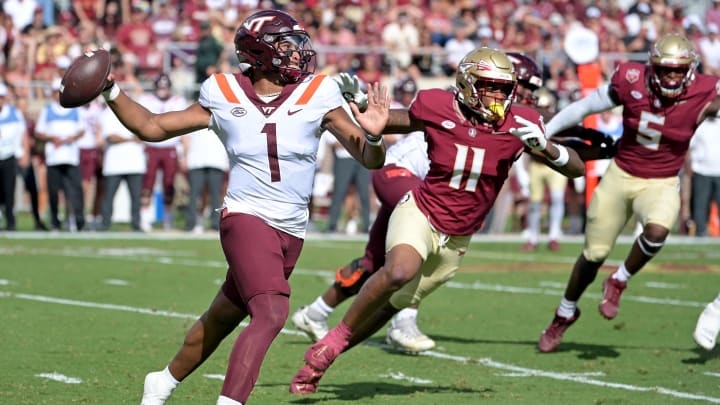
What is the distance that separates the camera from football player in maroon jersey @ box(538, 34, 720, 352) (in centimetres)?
813

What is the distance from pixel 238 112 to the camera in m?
5.45

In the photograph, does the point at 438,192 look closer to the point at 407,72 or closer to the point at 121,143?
the point at 121,143

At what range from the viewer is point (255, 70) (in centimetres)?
563

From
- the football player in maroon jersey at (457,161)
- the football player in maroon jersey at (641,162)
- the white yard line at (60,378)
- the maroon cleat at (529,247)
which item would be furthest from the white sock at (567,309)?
the maroon cleat at (529,247)

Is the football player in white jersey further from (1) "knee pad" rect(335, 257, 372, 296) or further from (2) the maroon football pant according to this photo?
(1) "knee pad" rect(335, 257, 372, 296)

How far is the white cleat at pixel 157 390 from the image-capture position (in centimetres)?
549

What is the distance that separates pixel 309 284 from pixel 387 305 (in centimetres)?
487

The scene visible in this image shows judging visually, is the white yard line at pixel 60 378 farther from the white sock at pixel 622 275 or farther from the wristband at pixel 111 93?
the white sock at pixel 622 275

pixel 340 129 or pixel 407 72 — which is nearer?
pixel 340 129

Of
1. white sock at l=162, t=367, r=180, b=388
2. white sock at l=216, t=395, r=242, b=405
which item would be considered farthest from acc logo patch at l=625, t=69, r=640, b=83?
white sock at l=216, t=395, r=242, b=405

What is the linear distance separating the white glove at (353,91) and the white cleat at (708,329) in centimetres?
284

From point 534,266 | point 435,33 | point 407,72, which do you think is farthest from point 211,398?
point 435,33

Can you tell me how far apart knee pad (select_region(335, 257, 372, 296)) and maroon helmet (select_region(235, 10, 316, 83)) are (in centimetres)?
258

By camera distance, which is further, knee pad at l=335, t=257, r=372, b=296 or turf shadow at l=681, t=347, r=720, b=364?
knee pad at l=335, t=257, r=372, b=296
